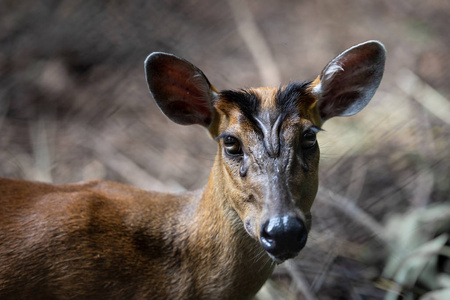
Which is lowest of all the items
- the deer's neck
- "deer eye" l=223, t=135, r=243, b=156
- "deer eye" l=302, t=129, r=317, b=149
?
the deer's neck

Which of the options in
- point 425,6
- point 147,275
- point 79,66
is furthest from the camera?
point 425,6

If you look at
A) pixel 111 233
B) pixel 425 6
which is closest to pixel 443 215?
pixel 111 233

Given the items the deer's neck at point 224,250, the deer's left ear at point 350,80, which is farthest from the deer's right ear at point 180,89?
the deer's left ear at point 350,80

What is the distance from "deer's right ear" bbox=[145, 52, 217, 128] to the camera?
12.1ft

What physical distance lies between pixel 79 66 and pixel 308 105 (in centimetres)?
518

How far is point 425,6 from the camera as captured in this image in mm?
8844

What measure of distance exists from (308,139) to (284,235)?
0.71 m

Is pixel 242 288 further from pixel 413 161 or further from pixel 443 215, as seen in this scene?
pixel 413 161

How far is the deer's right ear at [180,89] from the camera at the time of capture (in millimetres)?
3697

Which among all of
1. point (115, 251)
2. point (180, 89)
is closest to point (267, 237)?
point (115, 251)

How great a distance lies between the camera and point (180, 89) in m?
3.86

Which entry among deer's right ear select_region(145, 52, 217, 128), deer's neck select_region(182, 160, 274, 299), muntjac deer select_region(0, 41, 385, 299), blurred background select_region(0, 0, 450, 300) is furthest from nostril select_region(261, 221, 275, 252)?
blurred background select_region(0, 0, 450, 300)

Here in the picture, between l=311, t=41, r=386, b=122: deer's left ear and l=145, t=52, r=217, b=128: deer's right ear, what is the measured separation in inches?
28.8

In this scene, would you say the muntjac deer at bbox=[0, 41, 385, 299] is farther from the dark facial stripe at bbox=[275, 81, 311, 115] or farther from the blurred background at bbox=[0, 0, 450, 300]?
the blurred background at bbox=[0, 0, 450, 300]
